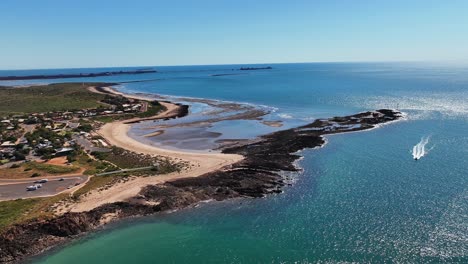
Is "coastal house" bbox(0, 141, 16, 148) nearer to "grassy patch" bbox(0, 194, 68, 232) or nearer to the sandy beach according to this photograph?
the sandy beach

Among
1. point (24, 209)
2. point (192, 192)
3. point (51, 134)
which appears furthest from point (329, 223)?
point (51, 134)

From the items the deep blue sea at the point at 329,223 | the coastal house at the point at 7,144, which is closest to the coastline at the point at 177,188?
the deep blue sea at the point at 329,223

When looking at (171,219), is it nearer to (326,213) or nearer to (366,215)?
(326,213)

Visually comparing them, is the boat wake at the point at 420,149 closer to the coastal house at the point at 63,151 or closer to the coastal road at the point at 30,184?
the coastal road at the point at 30,184

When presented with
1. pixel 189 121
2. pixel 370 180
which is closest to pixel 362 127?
pixel 370 180

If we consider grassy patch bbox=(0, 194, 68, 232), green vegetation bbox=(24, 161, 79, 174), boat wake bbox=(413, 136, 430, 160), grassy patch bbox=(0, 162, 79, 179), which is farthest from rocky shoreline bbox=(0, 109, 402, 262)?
boat wake bbox=(413, 136, 430, 160)

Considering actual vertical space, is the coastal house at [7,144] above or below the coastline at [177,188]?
above
